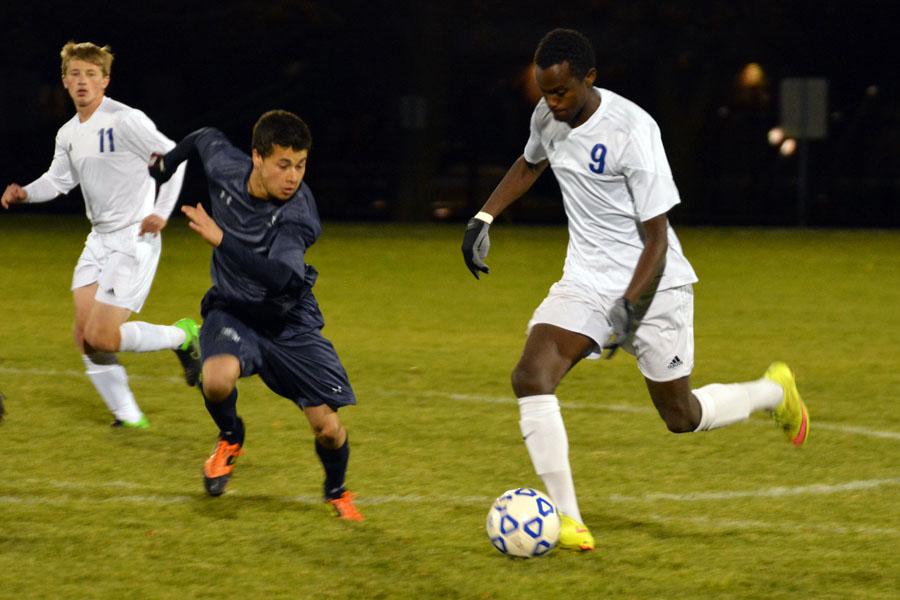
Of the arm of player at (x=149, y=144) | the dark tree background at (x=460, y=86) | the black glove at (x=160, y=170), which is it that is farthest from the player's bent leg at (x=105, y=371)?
the dark tree background at (x=460, y=86)

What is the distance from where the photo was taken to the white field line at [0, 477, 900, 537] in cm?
641

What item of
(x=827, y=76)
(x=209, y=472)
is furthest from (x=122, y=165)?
(x=827, y=76)

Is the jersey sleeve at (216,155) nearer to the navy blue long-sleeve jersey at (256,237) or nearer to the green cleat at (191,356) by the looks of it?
the navy blue long-sleeve jersey at (256,237)

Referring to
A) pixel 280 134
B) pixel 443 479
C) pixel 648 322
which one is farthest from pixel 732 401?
pixel 280 134

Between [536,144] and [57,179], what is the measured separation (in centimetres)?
332

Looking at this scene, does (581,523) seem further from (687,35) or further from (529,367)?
(687,35)

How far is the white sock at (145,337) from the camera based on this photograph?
8.48 metres

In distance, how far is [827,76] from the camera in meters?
35.2

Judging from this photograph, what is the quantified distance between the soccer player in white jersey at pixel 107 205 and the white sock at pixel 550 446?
307 centimetres

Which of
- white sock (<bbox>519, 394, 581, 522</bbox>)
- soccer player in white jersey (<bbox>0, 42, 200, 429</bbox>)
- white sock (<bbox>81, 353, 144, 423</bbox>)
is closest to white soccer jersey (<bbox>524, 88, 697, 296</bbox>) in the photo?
white sock (<bbox>519, 394, 581, 522</bbox>)

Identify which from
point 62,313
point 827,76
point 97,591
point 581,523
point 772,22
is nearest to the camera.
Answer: point 97,591

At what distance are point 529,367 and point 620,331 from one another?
1.32 ft

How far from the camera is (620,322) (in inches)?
234

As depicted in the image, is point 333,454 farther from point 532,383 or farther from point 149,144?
point 149,144
